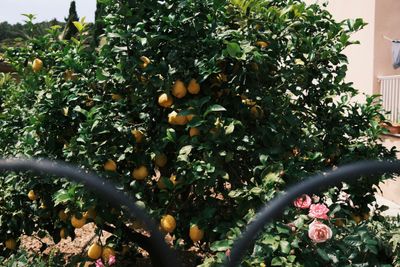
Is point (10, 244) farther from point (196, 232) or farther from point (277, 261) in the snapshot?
point (277, 261)

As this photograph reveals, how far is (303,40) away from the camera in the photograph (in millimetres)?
2783

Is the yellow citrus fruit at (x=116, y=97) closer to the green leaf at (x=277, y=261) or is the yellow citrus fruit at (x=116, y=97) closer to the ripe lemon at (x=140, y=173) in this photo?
the ripe lemon at (x=140, y=173)

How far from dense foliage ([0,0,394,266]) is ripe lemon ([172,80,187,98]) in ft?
0.04

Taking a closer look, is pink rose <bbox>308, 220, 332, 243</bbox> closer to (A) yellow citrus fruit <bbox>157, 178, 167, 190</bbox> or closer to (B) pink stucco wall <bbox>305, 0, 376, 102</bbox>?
(A) yellow citrus fruit <bbox>157, 178, 167, 190</bbox>

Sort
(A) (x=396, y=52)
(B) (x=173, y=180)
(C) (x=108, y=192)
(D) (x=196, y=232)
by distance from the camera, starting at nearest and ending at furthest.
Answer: (C) (x=108, y=192) < (D) (x=196, y=232) < (B) (x=173, y=180) < (A) (x=396, y=52)

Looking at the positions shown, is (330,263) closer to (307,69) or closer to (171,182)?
(171,182)

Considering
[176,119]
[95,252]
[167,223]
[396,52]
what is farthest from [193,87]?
[396,52]

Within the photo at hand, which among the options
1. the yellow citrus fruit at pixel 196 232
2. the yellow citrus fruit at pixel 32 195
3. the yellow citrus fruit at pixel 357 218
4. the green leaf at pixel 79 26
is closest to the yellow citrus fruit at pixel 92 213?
the yellow citrus fruit at pixel 196 232

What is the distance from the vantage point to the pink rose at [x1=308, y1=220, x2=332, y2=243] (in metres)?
2.06

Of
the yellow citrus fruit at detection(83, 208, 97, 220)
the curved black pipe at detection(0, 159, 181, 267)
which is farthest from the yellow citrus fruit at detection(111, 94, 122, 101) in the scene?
the curved black pipe at detection(0, 159, 181, 267)

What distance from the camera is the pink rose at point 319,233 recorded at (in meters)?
2.06

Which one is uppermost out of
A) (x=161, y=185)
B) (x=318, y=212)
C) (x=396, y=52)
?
(x=396, y=52)

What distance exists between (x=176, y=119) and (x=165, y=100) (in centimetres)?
12

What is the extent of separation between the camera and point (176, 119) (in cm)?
254
